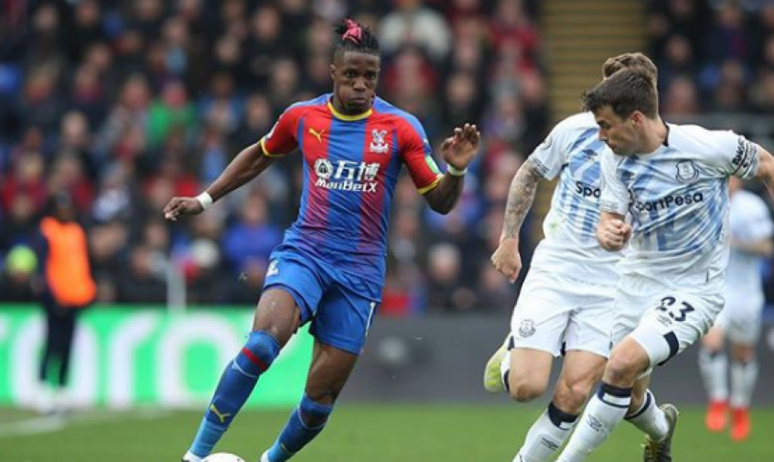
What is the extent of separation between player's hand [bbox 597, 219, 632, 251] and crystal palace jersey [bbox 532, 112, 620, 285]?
98cm

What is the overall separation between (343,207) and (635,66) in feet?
6.37

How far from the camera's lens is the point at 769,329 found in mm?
17703

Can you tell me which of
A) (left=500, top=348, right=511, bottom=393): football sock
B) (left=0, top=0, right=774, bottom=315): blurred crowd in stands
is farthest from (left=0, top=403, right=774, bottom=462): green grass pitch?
(left=500, top=348, right=511, bottom=393): football sock

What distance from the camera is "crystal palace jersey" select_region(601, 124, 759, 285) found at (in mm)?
8891

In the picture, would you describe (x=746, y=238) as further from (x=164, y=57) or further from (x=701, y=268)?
(x=164, y=57)

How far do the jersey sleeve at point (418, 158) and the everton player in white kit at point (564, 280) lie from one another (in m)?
0.54

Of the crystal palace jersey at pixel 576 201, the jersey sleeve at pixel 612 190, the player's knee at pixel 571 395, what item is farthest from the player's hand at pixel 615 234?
the player's knee at pixel 571 395

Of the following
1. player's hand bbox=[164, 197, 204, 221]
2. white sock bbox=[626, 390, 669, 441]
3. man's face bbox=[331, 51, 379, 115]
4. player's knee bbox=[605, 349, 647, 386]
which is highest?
man's face bbox=[331, 51, 379, 115]

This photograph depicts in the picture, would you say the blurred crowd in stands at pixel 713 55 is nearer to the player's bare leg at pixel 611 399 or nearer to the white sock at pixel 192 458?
the player's bare leg at pixel 611 399

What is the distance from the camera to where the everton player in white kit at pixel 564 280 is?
9.30m

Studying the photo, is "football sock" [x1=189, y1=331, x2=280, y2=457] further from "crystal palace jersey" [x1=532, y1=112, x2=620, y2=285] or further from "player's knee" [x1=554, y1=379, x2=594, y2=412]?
"crystal palace jersey" [x1=532, y1=112, x2=620, y2=285]

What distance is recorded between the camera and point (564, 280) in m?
9.58

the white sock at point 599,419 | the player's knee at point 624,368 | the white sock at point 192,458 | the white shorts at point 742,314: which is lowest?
the white shorts at point 742,314

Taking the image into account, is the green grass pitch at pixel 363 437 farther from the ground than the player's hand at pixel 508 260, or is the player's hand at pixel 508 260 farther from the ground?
the player's hand at pixel 508 260
